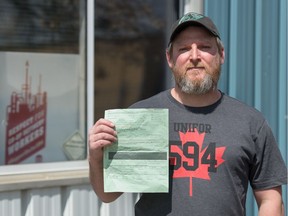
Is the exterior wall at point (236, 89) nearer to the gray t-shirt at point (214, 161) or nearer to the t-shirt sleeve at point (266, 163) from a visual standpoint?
the gray t-shirt at point (214, 161)

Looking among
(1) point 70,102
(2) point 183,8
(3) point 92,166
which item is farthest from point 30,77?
(3) point 92,166

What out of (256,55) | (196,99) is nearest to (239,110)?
(196,99)

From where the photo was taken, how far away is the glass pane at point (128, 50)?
3.46 meters

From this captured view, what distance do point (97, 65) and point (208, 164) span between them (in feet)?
5.25

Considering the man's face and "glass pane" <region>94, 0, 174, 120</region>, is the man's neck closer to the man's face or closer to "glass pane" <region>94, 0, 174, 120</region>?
the man's face

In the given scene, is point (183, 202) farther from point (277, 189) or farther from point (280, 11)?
point (280, 11)

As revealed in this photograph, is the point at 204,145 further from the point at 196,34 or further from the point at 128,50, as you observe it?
the point at 128,50

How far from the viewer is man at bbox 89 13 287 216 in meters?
1.97

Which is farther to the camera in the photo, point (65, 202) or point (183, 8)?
point (183, 8)

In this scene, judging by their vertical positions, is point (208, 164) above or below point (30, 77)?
below

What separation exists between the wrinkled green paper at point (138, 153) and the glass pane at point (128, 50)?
1.46 metres

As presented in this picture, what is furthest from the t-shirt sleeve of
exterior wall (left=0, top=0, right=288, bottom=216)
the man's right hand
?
exterior wall (left=0, top=0, right=288, bottom=216)

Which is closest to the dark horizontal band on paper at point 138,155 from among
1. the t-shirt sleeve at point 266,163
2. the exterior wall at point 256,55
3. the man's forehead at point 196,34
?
the t-shirt sleeve at point 266,163

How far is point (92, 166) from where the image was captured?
204 cm
